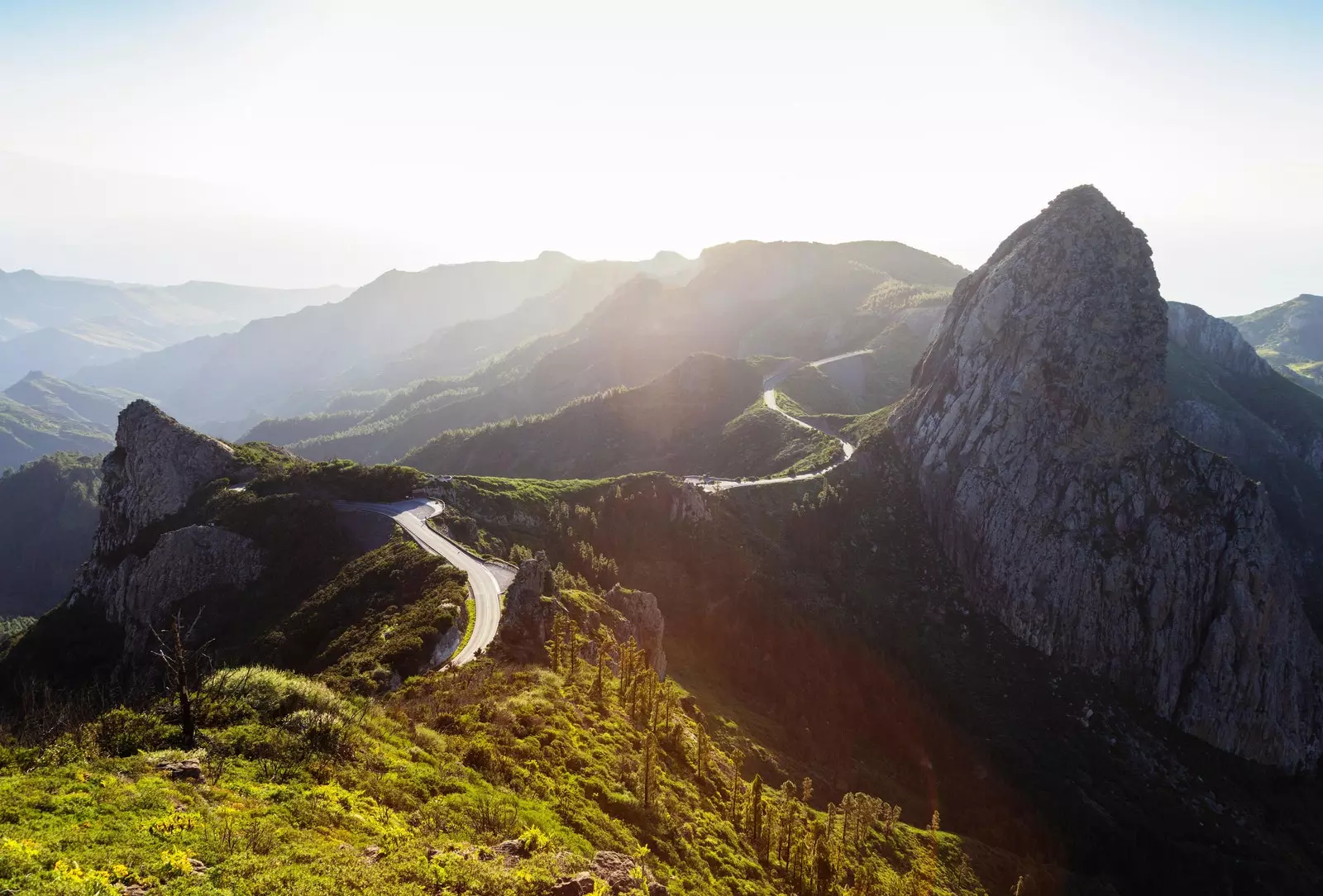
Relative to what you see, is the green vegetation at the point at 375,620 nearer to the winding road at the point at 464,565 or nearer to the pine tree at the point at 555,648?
the winding road at the point at 464,565

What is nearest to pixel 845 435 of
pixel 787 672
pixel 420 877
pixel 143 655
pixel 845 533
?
pixel 845 533

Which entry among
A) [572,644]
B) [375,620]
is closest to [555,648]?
[572,644]

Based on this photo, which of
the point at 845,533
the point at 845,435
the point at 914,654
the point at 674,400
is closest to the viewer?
the point at 914,654

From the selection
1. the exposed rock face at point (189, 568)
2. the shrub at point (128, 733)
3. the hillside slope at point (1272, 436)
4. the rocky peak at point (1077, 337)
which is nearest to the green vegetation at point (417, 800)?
the shrub at point (128, 733)

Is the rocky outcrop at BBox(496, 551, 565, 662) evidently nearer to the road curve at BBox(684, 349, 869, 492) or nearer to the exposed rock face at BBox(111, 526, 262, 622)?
the exposed rock face at BBox(111, 526, 262, 622)

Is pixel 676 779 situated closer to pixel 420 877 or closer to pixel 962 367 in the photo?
pixel 420 877
